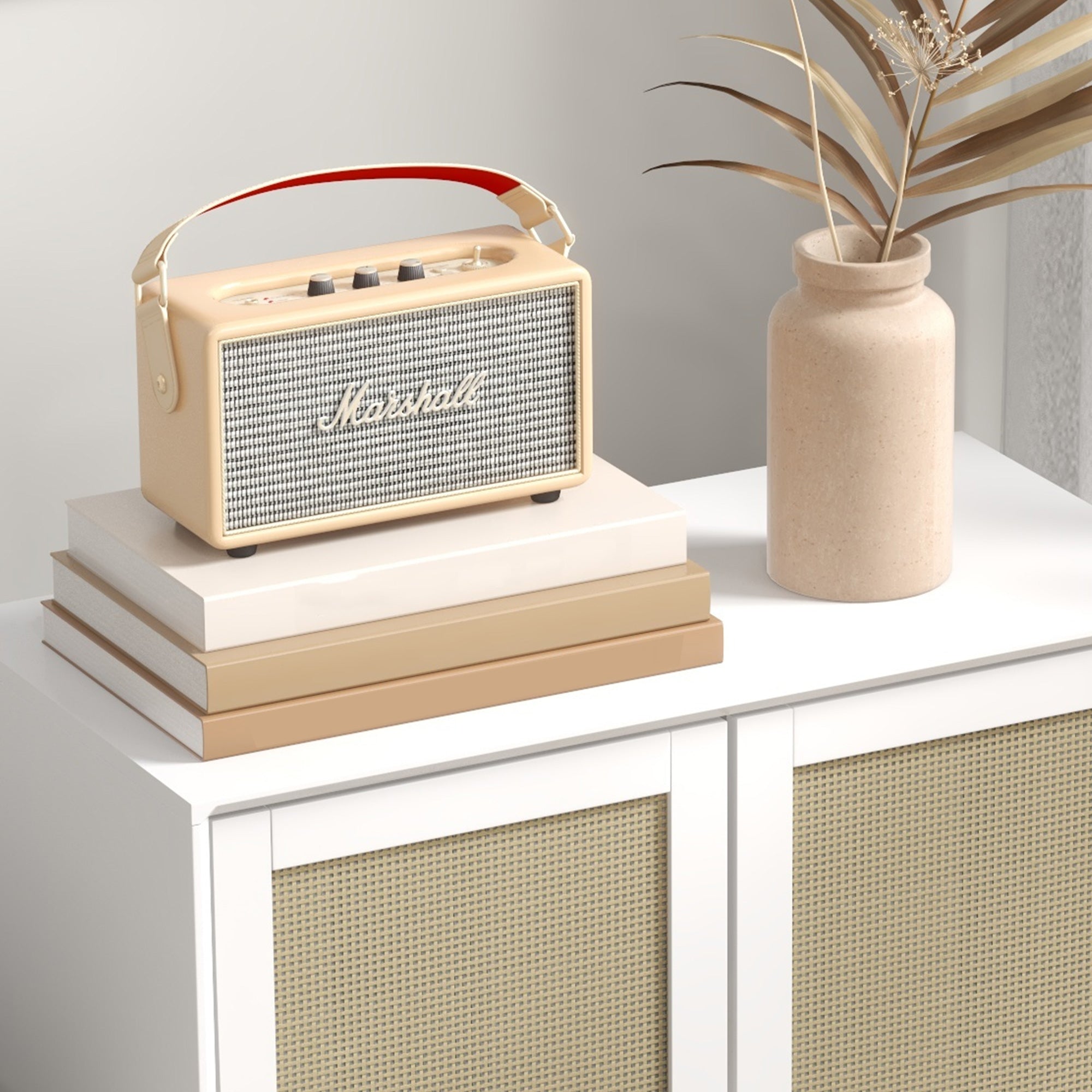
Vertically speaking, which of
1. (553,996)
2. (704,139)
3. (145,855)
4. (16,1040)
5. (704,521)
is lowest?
(16,1040)

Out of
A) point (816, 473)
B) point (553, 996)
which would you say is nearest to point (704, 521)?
point (816, 473)

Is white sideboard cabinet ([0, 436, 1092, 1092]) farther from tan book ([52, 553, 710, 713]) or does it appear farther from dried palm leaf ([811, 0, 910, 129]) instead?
dried palm leaf ([811, 0, 910, 129])

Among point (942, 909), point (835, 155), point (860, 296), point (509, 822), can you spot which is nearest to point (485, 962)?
point (509, 822)

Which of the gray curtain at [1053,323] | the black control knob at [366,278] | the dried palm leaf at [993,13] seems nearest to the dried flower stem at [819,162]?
the dried palm leaf at [993,13]

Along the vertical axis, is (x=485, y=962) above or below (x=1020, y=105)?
below

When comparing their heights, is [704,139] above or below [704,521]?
above

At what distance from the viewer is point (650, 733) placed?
136 centimetres

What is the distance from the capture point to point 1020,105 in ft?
4.85

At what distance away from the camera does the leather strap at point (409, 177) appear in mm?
1300

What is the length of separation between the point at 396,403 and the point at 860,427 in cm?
34

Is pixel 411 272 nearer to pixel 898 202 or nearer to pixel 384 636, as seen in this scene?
pixel 384 636

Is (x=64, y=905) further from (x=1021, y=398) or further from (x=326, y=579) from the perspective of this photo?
(x=1021, y=398)

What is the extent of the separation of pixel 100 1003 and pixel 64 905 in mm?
75

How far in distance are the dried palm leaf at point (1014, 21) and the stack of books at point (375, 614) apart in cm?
41
